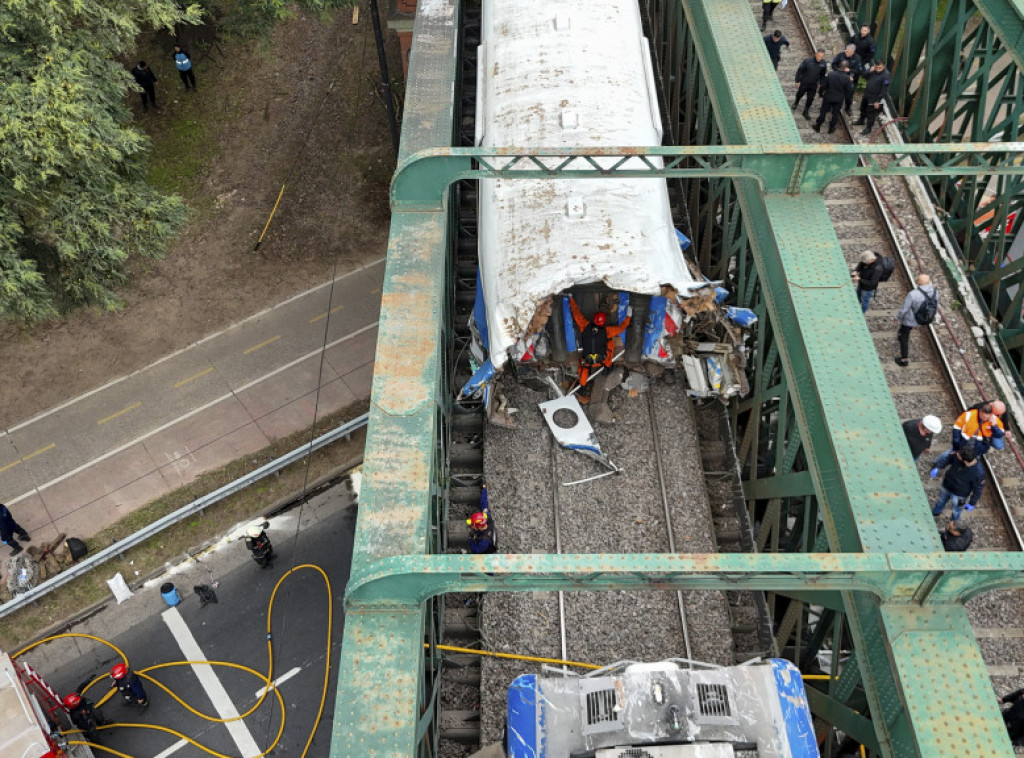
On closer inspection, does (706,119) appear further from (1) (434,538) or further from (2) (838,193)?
(1) (434,538)

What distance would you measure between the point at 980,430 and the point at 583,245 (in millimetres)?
6343

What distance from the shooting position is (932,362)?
48.4 ft

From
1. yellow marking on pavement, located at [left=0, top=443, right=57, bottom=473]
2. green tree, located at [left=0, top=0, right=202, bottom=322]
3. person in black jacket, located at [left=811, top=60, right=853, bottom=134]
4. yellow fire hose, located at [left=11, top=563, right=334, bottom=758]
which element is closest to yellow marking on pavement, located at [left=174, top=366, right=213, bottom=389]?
yellow marking on pavement, located at [left=0, top=443, right=57, bottom=473]

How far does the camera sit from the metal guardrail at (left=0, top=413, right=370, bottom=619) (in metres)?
18.2

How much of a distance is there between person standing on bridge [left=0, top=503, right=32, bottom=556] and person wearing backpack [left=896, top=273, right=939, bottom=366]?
18.0m

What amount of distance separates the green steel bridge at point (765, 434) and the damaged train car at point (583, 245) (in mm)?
732

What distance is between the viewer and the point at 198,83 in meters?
28.3

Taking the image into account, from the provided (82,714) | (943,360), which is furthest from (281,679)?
(943,360)

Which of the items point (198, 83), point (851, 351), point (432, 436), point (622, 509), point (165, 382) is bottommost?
point (622, 509)

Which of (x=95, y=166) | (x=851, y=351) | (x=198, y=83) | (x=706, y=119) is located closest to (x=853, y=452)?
(x=851, y=351)

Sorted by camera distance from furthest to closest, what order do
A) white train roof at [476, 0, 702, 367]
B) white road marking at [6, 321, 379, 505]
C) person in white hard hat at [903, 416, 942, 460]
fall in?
white road marking at [6, 321, 379, 505], white train roof at [476, 0, 702, 367], person in white hard hat at [903, 416, 942, 460]

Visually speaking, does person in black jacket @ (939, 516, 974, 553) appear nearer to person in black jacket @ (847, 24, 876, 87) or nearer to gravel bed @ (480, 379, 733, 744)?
gravel bed @ (480, 379, 733, 744)

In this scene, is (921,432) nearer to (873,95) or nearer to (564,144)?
(564,144)

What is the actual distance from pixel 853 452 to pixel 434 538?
18.2 feet
